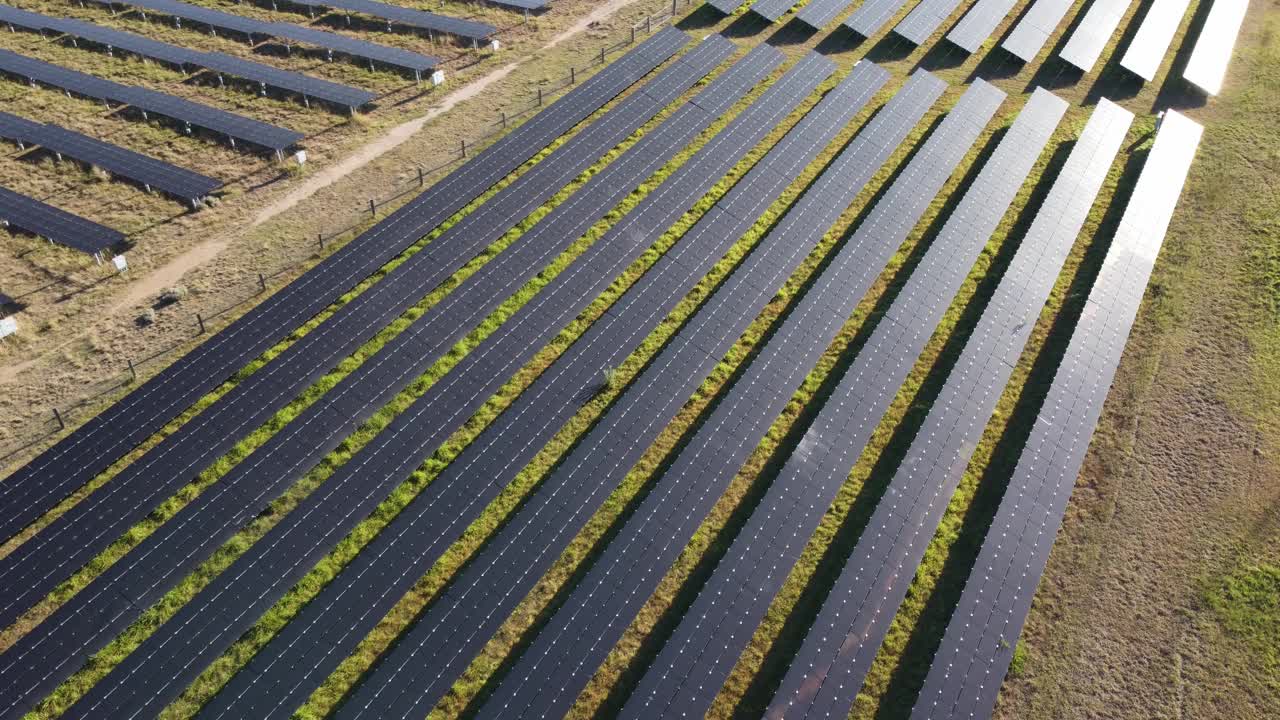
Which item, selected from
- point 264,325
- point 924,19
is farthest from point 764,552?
point 924,19

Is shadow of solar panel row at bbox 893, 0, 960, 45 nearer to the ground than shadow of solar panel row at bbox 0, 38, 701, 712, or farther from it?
farther from it

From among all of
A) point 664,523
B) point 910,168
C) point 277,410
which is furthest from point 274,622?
point 910,168

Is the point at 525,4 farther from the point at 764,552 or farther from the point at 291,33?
the point at 764,552

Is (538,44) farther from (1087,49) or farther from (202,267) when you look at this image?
(1087,49)

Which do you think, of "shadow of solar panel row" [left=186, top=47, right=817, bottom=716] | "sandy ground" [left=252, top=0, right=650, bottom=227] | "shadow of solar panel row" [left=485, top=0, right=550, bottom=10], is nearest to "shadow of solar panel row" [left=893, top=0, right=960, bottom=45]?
"sandy ground" [left=252, top=0, right=650, bottom=227]

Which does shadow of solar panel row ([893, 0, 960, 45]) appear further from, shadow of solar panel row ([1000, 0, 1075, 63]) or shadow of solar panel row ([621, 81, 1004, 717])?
shadow of solar panel row ([621, 81, 1004, 717])
